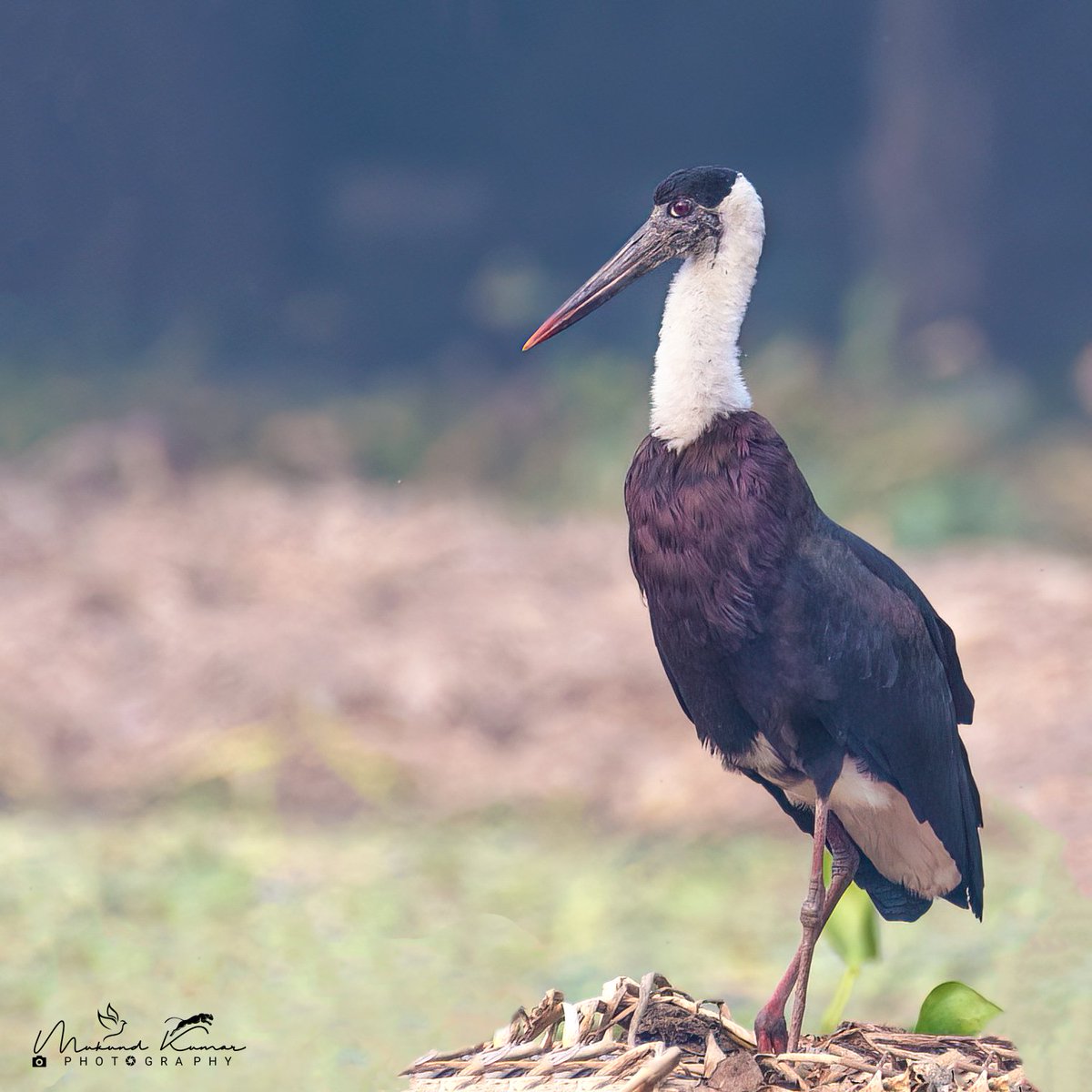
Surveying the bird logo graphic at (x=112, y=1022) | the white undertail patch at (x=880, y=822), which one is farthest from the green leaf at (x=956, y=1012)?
the bird logo graphic at (x=112, y=1022)

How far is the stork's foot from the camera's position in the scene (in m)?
2.27

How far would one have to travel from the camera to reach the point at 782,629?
217 centimetres

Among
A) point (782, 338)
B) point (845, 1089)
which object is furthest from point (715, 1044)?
point (782, 338)

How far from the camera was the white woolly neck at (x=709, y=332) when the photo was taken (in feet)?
7.35

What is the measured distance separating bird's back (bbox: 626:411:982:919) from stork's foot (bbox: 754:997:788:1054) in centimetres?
35

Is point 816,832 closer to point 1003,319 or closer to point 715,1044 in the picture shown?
point 715,1044

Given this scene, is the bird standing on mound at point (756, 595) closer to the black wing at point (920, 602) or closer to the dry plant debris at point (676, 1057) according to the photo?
the black wing at point (920, 602)

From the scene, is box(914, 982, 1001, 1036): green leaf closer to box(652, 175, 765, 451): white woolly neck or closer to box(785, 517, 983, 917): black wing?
box(785, 517, 983, 917): black wing

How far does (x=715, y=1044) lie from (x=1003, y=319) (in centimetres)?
406

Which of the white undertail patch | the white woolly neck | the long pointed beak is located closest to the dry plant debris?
the white undertail patch

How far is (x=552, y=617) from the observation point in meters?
5.07

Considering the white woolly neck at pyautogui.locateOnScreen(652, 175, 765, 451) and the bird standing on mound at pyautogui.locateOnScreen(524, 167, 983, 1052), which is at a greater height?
the white woolly neck at pyautogui.locateOnScreen(652, 175, 765, 451)

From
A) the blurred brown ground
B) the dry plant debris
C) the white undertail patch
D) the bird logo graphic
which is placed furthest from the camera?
the blurred brown ground

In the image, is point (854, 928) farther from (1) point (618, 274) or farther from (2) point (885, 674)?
(1) point (618, 274)
